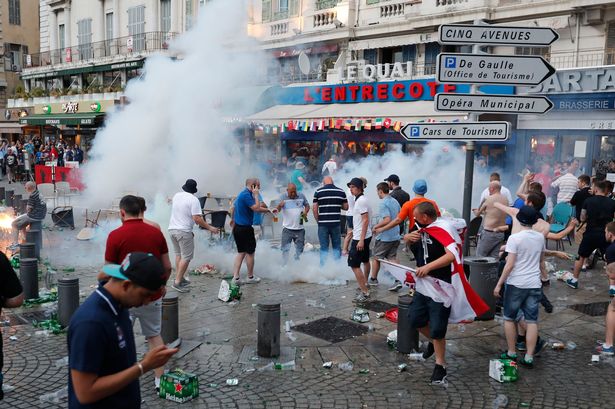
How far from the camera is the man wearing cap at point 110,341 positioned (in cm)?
253

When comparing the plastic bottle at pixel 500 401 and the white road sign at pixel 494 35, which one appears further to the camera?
the white road sign at pixel 494 35

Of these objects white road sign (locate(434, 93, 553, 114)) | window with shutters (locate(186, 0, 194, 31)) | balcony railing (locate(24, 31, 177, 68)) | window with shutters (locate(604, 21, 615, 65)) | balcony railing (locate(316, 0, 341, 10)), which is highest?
window with shutters (locate(186, 0, 194, 31))

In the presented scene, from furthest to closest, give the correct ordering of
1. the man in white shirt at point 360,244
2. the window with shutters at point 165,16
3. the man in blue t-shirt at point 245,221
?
the window with shutters at point 165,16, the man in blue t-shirt at point 245,221, the man in white shirt at point 360,244

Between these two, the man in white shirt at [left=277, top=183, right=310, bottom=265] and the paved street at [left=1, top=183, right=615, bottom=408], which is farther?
the man in white shirt at [left=277, top=183, right=310, bottom=265]

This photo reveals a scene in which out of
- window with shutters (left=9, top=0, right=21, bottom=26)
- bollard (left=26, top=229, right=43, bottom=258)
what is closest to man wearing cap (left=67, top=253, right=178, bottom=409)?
bollard (left=26, top=229, right=43, bottom=258)

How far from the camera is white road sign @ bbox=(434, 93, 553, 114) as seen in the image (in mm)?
6484

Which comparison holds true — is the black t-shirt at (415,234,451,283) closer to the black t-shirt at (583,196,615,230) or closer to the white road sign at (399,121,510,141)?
the white road sign at (399,121,510,141)

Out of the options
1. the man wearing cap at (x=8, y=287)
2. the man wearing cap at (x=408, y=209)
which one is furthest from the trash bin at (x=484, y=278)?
the man wearing cap at (x=8, y=287)

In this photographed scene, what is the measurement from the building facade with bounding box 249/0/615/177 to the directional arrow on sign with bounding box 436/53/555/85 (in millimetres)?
9263

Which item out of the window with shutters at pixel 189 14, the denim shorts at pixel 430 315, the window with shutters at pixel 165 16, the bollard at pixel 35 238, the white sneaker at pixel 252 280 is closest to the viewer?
the denim shorts at pixel 430 315

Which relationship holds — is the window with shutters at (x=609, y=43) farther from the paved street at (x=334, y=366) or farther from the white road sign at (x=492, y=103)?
the white road sign at (x=492, y=103)

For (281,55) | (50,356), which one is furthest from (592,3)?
(50,356)

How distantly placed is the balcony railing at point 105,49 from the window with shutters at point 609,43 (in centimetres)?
1813

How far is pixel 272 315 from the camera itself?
5809mm
